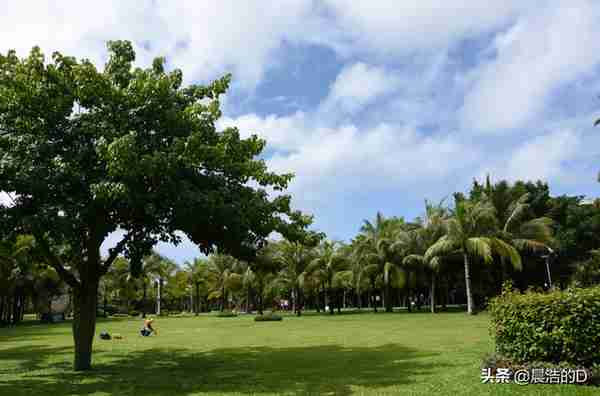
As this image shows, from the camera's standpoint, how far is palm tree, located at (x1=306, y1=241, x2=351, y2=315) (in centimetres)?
5334

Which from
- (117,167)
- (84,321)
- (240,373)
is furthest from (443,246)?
(117,167)

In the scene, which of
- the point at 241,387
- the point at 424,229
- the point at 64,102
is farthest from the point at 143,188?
the point at 424,229

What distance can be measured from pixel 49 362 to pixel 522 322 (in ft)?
48.3

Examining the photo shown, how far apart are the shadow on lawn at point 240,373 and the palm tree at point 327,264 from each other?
33.9 meters

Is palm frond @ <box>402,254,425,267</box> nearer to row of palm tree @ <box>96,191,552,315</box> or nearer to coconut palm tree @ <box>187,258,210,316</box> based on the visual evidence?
row of palm tree @ <box>96,191,552,315</box>

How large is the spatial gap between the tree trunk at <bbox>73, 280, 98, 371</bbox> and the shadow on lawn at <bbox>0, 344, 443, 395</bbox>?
0.44m

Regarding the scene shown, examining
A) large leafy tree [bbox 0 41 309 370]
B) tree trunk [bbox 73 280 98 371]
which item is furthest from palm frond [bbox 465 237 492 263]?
tree trunk [bbox 73 280 98 371]

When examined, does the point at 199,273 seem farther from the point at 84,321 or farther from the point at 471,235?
the point at 84,321

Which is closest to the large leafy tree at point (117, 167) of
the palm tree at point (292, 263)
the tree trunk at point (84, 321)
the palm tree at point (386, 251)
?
the tree trunk at point (84, 321)

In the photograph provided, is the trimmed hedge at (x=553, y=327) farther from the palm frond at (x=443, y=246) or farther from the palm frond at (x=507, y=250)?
the palm frond at (x=443, y=246)

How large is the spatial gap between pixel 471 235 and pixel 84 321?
30545 mm

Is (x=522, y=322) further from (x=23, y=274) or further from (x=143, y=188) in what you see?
(x=23, y=274)

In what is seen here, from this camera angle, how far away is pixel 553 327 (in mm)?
10328

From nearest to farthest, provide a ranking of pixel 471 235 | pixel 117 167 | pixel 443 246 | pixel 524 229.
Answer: pixel 117 167 < pixel 471 235 < pixel 443 246 < pixel 524 229
